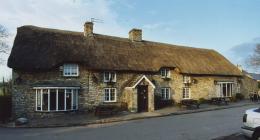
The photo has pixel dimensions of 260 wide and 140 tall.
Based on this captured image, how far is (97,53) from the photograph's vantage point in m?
31.3

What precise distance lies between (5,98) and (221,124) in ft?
57.7

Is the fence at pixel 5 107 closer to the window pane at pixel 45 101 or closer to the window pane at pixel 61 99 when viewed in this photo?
the window pane at pixel 45 101

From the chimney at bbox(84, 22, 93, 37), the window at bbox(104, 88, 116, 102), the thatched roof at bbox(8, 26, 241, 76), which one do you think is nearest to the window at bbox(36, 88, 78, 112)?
the thatched roof at bbox(8, 26, 241, 76)

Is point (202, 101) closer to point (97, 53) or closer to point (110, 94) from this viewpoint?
point (110, 94)

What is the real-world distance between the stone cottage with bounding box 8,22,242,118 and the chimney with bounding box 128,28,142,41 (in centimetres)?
8

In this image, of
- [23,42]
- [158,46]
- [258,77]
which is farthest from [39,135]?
[258,77]

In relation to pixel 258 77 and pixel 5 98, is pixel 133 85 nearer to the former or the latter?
pixel 5 98

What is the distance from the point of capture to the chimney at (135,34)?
3675 centimetres

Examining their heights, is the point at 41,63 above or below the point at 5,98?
above

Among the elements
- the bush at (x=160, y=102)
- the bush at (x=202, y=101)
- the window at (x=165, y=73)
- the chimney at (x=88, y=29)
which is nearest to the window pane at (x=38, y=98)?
the chimney at (x=88, y=29)

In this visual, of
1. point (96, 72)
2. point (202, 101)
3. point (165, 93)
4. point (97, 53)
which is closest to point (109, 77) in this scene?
point (96, 72)

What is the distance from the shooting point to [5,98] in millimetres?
27672

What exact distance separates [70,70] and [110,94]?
4520mm

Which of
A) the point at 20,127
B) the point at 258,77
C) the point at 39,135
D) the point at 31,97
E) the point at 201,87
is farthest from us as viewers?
the point at 258,77
